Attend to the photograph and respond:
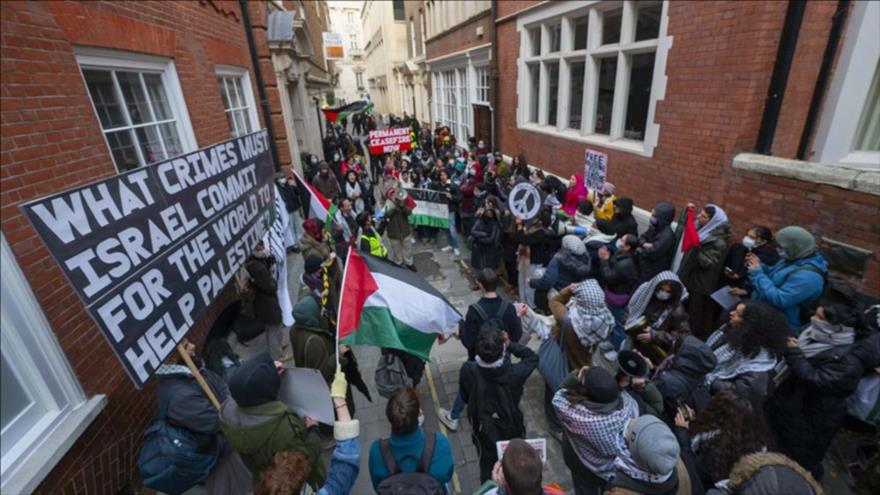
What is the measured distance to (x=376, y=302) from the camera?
3.28m

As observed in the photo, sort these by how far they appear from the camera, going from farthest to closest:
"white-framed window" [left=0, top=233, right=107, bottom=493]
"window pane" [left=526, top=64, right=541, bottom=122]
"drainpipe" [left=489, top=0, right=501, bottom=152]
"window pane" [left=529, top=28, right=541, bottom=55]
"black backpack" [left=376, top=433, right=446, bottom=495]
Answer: "drainpipe" [left=489, top=0, right=501, bottom=152] < "window pane" [left=526, top=64, right=541, bottom=122] < "window pane" [left=529, top=28, right=541, bottom=55] < "white-framed window" [left=0, top=233, right=107, bottom=493] < "black backpack" [left=376, top=433, right=446, bottom=495]

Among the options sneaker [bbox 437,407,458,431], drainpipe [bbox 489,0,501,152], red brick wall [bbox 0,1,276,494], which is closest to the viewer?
red brick wall [bbox 0,1,276,494]

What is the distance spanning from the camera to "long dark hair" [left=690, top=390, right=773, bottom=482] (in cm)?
218

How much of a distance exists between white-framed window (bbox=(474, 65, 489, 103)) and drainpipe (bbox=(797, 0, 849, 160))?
9.74 meters

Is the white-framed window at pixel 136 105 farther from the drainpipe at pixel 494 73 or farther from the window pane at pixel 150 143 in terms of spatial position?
the drainpipe at pixel 494 73

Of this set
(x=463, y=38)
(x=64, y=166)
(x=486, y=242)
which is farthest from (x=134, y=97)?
(x=463, y=38)

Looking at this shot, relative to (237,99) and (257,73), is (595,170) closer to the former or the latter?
(237,99)

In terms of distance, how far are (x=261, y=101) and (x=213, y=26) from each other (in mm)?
2492

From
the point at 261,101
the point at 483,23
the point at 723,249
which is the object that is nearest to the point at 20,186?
the point at 723,249

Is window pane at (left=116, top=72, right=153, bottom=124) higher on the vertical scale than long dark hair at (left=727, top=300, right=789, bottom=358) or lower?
higher

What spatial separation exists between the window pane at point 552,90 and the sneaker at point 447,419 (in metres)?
7.87

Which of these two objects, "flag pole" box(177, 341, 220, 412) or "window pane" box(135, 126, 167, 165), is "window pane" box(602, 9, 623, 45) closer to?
"window pane" box(135, 126, 167, 165)

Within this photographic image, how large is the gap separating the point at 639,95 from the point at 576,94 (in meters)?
2.17

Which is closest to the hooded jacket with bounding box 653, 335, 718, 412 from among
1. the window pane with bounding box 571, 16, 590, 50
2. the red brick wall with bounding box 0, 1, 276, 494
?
the red brick wall with bounding box 0, 1, 276, 494
